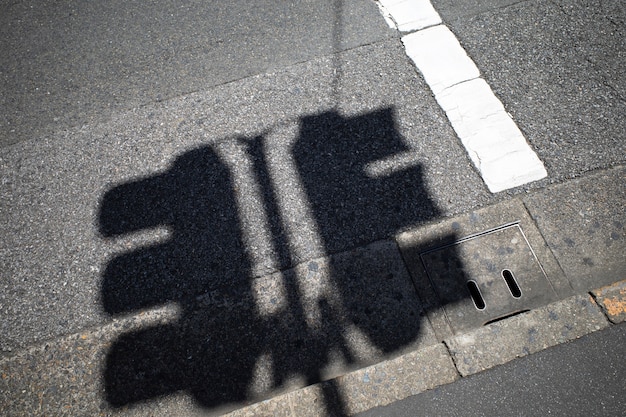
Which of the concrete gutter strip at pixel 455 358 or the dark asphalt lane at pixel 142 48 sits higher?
the dark asphalt lane at pixel 142 48

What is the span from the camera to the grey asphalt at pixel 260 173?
2658mm

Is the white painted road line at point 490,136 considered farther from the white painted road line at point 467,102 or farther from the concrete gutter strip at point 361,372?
the concrete gutter strip at point 361,372

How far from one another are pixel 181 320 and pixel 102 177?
1380 millimetres

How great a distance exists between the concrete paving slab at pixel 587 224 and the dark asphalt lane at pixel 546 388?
0.40 metres

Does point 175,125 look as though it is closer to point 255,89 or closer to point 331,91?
point 255,89

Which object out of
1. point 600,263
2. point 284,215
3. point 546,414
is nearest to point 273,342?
point 284,215

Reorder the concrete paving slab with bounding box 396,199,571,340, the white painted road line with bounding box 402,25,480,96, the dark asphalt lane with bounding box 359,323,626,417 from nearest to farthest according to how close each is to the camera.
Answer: the dark asphalt lane with bounding box 359,323,626,417 < the concrete paving slab with bounding box 396,199,571,340 < the white painted road line with bounding box 402,25,480,96

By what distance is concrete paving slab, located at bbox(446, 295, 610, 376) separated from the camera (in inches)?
98.1

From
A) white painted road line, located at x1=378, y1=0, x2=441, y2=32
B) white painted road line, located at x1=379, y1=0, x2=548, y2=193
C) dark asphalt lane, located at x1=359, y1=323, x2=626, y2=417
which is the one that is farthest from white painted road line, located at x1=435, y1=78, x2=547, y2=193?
dark asphalt lane, located at x1=359, y1=323, x2=626, y2=417

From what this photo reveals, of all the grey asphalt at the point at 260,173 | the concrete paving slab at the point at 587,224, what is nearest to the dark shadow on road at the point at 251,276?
the grey asphalt at the point at 260,173

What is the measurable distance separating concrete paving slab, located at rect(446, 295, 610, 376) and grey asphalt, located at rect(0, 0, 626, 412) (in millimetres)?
199

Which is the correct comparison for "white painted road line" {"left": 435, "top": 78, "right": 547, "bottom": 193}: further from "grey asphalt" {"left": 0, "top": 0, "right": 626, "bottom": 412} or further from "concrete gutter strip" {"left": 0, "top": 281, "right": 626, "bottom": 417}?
"concrete gutter strip" {"left": 0, "top": 281, "right": 626, "bottom": 417}

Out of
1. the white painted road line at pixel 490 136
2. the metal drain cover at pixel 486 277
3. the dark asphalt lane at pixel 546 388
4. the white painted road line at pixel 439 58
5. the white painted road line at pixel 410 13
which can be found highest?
the white painted road line at pixel 410 13

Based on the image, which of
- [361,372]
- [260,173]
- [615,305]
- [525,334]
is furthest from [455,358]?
[260,173]
